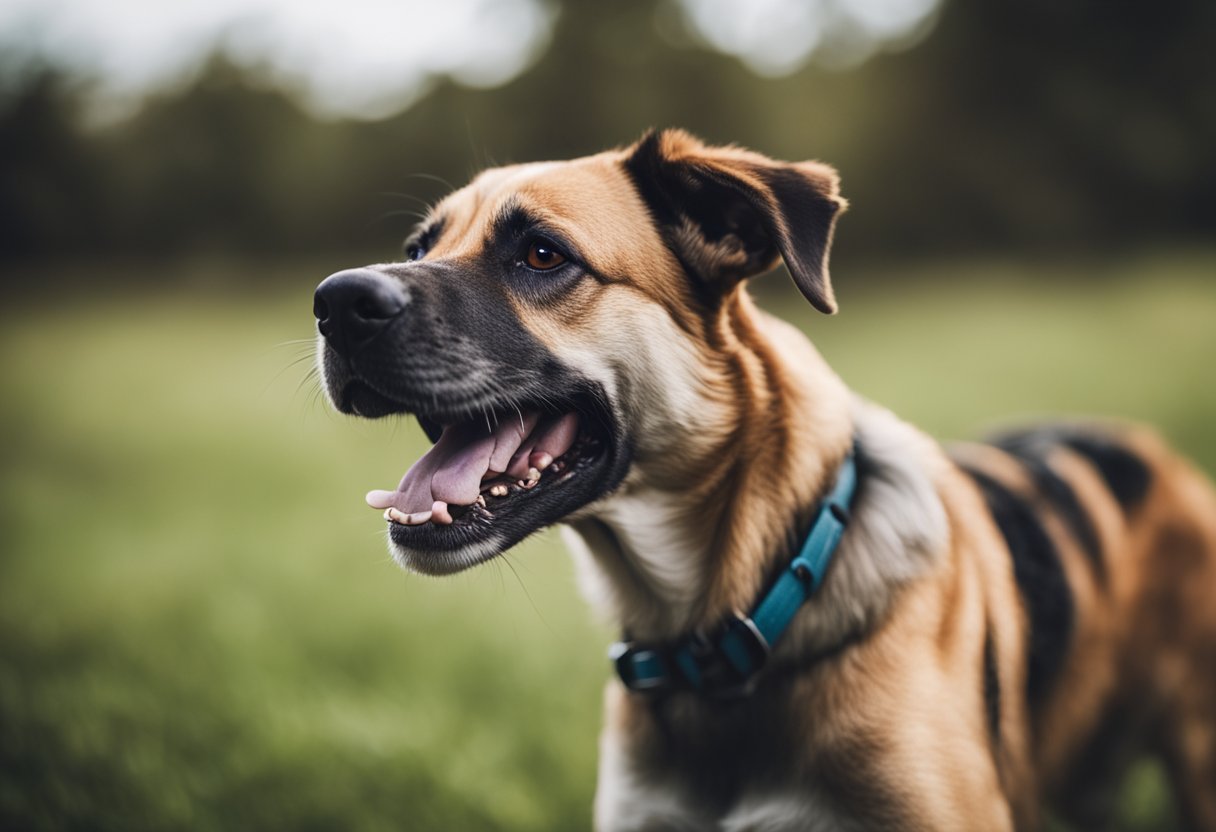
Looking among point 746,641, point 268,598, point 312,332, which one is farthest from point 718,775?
point 312,332

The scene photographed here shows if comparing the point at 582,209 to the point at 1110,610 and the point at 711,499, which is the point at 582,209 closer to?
the point at 711,499

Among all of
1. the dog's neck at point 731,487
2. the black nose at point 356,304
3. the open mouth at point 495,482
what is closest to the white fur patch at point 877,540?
the dog's neck at point 731,487

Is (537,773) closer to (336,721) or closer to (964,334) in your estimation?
(336,721)

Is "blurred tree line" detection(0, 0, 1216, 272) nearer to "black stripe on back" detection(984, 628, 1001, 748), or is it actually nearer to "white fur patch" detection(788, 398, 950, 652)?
"white fur patch" detection(788, 398, 950, 652)

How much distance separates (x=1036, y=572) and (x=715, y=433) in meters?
1.28

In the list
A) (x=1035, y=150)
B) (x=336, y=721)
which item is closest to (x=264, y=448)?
(x=336, y=721)

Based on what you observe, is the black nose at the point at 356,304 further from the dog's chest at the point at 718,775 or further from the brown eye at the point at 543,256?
the dog's chest at the point at 718,775

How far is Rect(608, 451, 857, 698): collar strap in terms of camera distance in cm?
228

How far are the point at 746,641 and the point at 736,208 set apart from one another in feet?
4.11

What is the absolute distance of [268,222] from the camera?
14484 mm

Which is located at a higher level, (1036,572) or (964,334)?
(1036,572)

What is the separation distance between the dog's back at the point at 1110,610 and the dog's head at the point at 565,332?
1259mm

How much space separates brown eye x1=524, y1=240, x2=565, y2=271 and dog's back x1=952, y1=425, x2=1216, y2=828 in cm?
170

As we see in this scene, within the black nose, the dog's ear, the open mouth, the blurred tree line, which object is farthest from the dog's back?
the blurred tree line
